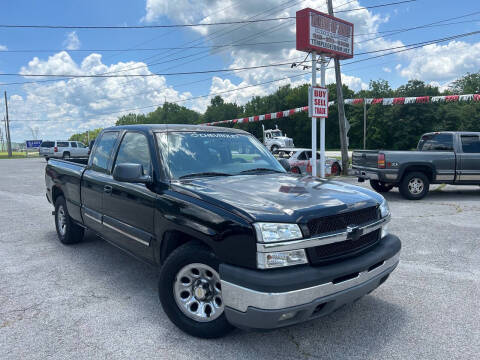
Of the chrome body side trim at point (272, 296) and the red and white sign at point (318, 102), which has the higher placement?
the red and white sign at point (318, 102)

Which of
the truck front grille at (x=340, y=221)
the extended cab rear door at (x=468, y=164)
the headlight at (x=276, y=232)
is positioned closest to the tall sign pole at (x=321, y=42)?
the extended cab rear door at (x=468, y=164)

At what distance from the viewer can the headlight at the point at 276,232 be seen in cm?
246

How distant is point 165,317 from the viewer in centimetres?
330

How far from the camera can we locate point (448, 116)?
52.1 meters

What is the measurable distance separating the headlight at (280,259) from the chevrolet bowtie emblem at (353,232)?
0.45m

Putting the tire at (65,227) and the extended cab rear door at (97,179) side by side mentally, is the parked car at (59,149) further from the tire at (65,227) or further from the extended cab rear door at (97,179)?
the extended cab rear door at (97,179)

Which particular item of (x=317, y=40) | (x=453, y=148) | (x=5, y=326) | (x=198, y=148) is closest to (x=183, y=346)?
(x=5, y=326)

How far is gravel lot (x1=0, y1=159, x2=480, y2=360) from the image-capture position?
277 cm

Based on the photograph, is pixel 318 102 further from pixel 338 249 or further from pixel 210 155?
pixel 338 249

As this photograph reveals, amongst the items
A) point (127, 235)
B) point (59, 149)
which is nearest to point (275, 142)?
point (59, 149)

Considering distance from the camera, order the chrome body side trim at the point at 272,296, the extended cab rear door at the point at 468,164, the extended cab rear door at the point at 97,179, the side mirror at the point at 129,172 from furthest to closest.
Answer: the extended cab rear door at the point at 468,164 → the extended cab rear door at the point at 97,179 → the side mirror at the point at 129,172 → the chrome body side trim at the point at 272,296

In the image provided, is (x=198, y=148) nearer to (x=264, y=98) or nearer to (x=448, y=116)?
(x=448, y=116)

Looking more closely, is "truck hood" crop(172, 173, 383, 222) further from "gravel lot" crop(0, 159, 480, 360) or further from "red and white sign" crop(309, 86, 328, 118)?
"red and white sign" crop(309, 86, 328, 118)

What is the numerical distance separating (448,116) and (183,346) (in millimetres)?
58785
